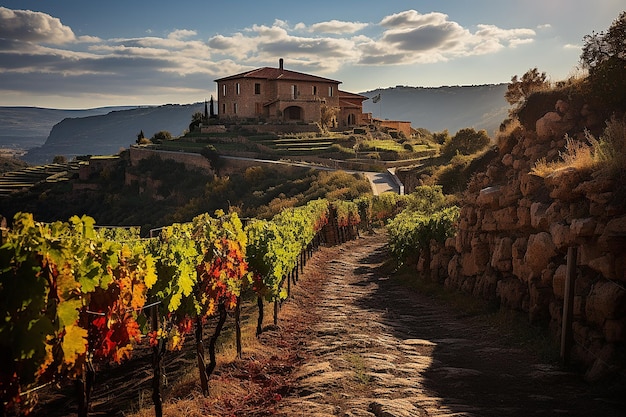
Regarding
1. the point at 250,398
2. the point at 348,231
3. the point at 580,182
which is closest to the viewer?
the point at 250,398

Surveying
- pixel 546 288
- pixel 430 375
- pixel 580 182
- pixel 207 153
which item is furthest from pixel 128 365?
pixel 207 153

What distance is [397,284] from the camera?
17312mm

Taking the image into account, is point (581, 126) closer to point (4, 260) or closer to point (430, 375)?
point (430, 375)

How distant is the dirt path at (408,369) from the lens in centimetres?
684

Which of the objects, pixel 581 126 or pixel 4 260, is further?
pixel 581 126

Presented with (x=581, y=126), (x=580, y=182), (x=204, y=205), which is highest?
(x=581, y=126)

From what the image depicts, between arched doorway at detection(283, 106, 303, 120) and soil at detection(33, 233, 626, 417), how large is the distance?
217 ft

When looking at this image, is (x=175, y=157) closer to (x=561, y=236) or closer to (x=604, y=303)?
(x=561, y=236)

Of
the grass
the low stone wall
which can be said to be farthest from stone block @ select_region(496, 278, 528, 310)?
the low stone wall

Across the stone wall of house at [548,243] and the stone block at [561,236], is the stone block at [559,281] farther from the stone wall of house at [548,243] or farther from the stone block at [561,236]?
the stone block at [561,236]

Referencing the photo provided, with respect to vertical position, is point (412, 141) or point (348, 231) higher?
point (412, 141)

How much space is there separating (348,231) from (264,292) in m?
19.5

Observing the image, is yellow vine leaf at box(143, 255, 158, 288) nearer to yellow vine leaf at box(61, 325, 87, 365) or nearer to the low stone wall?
yellow vine leaf at box(61, 325, 87, 365)

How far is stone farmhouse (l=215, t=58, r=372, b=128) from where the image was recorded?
77.2m
